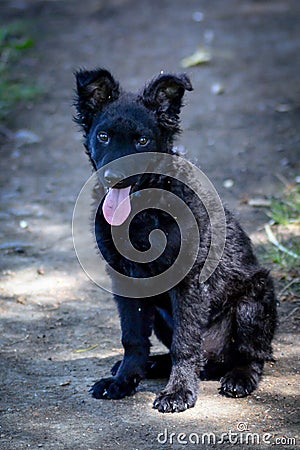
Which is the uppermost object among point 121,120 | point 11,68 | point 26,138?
point 11,68

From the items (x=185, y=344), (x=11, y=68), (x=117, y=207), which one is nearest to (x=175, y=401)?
(x=185, y=344)

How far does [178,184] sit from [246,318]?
0.80m

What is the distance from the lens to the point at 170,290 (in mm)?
3994

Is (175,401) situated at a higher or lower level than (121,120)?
lower

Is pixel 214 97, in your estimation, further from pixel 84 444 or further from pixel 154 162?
pixel 84 444

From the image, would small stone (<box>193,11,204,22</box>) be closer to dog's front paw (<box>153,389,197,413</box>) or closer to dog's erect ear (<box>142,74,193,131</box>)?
dog's erect ear (<box>142,74,193,131</box>)

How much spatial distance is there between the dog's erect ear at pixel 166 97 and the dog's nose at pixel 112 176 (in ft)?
1.46

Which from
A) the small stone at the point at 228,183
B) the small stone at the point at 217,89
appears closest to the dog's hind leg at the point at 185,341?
the small stone at the point at 228,183

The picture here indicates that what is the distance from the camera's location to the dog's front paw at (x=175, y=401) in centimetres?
384

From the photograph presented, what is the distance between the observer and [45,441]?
3.56m

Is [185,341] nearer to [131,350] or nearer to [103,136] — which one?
[131,350]

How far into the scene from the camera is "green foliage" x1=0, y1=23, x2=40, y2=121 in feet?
31.6

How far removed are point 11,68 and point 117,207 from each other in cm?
712

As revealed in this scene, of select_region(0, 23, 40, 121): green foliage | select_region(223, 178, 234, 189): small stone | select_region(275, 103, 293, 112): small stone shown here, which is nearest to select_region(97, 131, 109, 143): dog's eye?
select_region(223, 178, 234, 189): small stone
